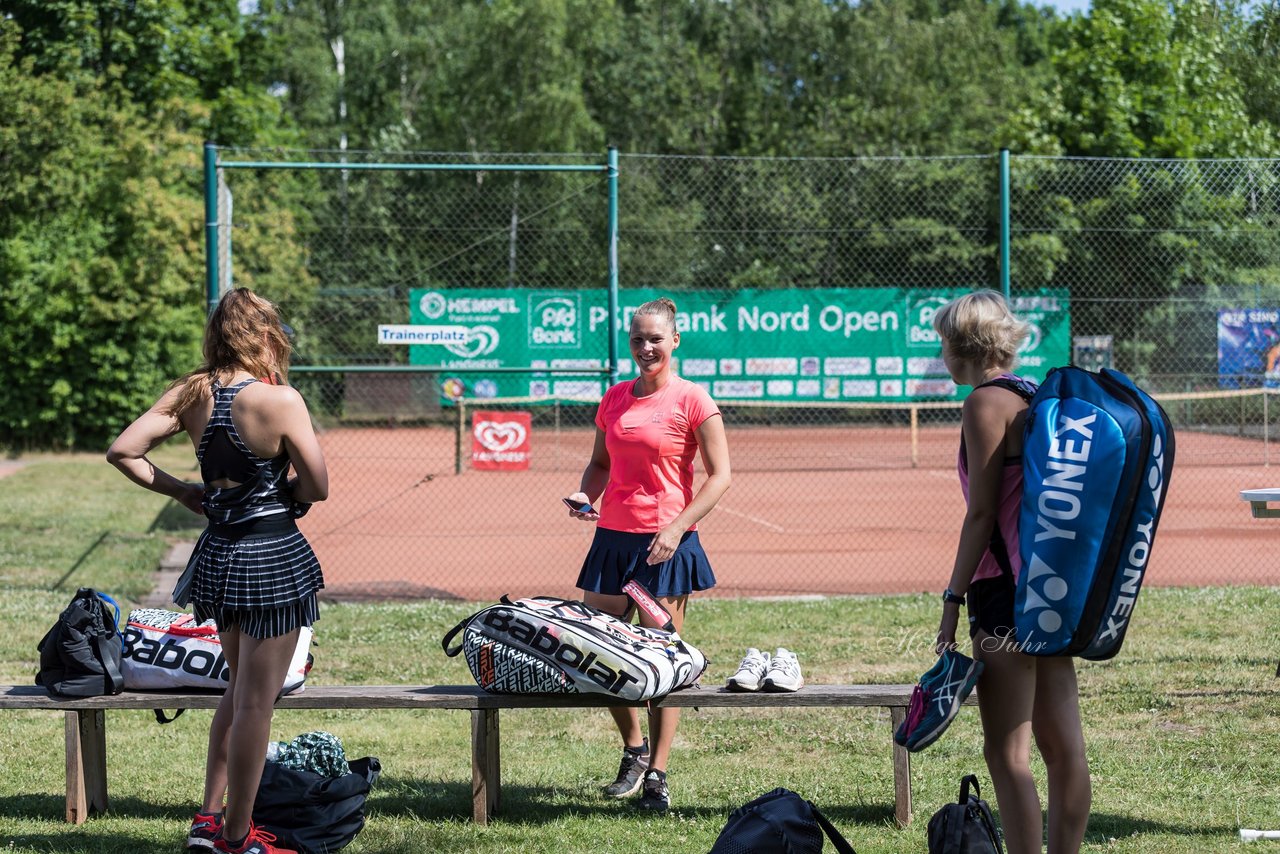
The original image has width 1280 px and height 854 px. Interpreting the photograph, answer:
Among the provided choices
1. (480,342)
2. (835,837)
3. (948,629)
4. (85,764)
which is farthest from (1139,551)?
(480,342)

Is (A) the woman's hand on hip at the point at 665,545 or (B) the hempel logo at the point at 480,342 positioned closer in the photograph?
(A) the woman's hand on hip at the point at 665,545

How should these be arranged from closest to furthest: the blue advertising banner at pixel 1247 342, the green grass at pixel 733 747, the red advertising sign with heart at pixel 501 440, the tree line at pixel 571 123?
the green grass at pixel 733 747 < the blue advertising banner at pixel 1247 342 < the red advertising sign with heart at pixel 501 440 < the tree line at pixel 571 123

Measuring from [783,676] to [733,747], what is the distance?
1201 mm

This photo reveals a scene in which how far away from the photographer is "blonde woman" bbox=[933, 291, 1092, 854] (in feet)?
11.1

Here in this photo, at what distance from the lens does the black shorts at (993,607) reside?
3432mm

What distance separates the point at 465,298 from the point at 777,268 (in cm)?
665

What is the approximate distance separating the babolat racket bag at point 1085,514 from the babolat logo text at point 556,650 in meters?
1.58

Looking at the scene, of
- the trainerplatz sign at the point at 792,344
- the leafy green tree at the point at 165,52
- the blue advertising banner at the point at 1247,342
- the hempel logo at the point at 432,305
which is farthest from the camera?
the leafy green tree at the point at 165,52

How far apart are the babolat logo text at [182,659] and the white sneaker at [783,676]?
6.42ft

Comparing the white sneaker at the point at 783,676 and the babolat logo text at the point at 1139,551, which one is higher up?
the babolat logo text at the point at 1139,551

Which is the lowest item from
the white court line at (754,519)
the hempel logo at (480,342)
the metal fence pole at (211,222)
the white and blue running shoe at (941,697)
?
the white court line at (754,519)

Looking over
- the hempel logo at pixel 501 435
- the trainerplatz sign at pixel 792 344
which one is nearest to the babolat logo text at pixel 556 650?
the trainerplatz sign at pixel 792 344

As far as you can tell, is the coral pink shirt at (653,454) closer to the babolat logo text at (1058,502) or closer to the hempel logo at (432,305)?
the babolat logo text at (1058,502)

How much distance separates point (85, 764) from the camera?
4.82 meters
